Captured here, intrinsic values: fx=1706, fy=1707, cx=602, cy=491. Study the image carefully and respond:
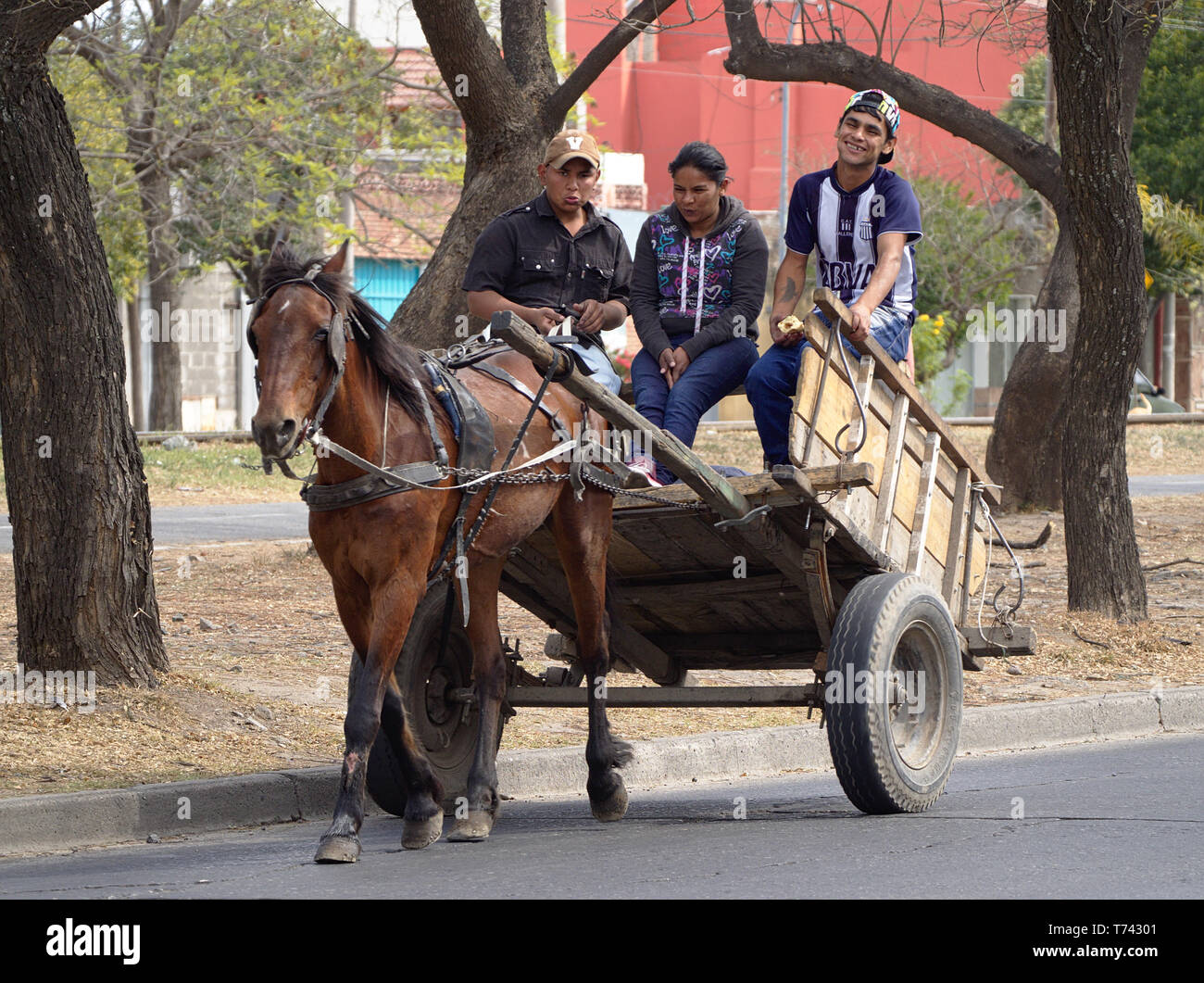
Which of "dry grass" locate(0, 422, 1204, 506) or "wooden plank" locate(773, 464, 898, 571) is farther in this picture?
"dry grass" locate(0, 422, 1204, 506)

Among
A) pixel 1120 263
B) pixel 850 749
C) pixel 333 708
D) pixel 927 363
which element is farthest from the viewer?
pixel 927 363

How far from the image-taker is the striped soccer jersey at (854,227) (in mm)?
6984

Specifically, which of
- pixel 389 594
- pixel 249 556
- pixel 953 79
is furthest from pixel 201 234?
pixel 389 594

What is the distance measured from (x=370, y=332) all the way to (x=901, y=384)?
7.15 ft

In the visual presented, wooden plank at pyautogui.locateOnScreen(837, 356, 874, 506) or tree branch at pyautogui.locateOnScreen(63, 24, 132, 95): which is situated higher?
tree branch at pyautogui.locateOnScreen(63, 24, 132, 95)

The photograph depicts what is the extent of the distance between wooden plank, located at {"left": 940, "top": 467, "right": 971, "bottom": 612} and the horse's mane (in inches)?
96.5

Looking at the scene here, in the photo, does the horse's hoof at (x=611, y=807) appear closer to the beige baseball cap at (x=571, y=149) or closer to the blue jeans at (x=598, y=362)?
the blue jeans at (x=598, y=362)

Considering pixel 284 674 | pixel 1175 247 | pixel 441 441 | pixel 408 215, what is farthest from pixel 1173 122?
pixel 441 441

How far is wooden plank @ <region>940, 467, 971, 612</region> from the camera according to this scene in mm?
7328

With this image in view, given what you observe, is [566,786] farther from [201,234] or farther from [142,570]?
[201,234]

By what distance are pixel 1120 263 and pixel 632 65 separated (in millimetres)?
31942

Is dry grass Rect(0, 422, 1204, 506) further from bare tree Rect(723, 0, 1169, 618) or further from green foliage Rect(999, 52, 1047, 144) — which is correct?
green foliage Rect(999, 52, 1047, 144)

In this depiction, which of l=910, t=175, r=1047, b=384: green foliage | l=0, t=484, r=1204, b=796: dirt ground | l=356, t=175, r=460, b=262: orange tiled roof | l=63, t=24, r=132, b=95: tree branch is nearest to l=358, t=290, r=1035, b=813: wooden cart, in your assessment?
l=0, t=484, r=1204, b=796: dirt ground

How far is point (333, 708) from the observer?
28.2 ft
